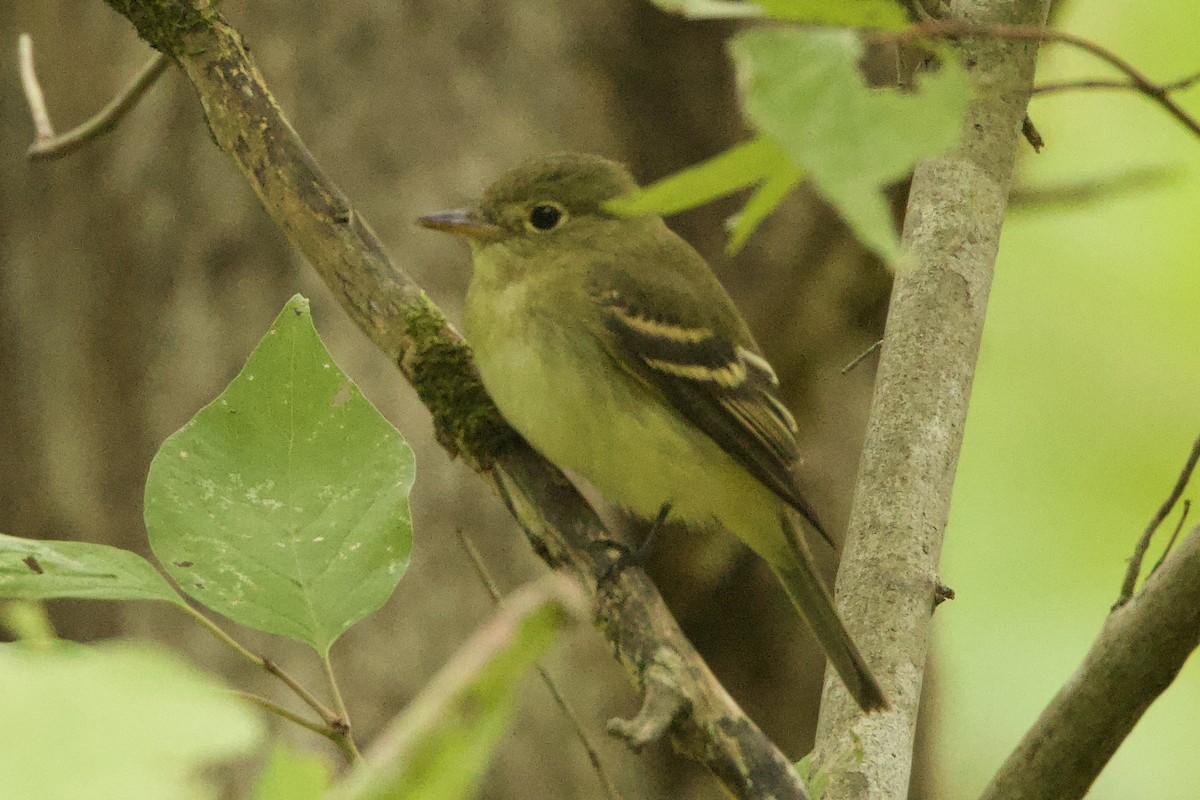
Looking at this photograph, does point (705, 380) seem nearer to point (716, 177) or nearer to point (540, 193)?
point (540, 193)

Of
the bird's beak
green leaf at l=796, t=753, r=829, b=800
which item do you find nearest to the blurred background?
the bird's beak

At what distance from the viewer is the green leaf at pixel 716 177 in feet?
3.13

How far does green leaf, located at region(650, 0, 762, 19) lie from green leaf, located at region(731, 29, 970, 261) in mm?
33

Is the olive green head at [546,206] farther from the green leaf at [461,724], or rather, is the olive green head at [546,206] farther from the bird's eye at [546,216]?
the green leaf at [461,724]

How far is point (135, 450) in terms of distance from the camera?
4.89m

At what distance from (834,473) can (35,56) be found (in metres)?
3.58

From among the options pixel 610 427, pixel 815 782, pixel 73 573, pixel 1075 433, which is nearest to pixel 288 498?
pixel 73 573

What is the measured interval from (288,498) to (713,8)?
2.69 feet

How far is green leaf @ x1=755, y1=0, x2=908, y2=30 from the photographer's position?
3.20 feet

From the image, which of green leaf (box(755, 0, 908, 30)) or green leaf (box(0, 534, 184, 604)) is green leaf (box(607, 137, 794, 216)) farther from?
green leaf (box(0, 534, 184, 604))

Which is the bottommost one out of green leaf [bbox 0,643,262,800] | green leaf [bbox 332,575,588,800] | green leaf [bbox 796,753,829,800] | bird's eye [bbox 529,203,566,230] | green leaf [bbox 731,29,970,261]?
green leaf [bbox 796,753,829,800]

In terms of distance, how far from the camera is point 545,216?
3.30 metres

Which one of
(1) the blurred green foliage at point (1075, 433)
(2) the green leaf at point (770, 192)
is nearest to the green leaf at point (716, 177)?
(2) the green leaf at point (770, 192)

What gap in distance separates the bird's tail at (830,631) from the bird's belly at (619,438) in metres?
0.12
